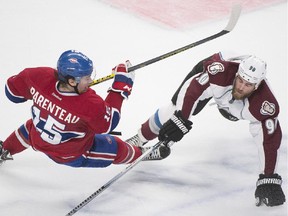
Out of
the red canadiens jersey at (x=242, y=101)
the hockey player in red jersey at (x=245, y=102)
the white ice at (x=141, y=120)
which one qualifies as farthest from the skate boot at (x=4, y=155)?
the red canadiens jersey at (x=242, y=101)

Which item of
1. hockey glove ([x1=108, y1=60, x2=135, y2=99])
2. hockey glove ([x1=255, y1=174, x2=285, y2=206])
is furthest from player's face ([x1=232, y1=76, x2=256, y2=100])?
hockey glove ([x1=108, y1=60, x2=135, y2=99])

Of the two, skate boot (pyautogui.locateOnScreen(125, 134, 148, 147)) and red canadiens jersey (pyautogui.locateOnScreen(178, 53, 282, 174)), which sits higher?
red canadiens jersey (pyautogui.locateOnScreen(178, 53, 282, 174))

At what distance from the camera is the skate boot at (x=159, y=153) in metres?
3.69

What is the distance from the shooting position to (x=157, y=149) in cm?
374

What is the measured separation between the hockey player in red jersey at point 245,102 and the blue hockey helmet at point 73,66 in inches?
25.7

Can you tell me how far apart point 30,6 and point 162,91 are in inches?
65.4

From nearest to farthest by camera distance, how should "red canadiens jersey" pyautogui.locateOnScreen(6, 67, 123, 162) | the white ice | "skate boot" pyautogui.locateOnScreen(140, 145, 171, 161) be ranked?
"red canadiens jersey" pyautogui.locateOnScreen(6, 67, 123, 162) < the white ice < "skate boot" pyautogui.locateOnScreen(140, 145, 171, 161)

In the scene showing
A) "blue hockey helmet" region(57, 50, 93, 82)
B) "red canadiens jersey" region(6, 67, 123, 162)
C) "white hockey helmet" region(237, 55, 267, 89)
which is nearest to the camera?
"blue hockey helmet" region(57, 50, 93, 82)

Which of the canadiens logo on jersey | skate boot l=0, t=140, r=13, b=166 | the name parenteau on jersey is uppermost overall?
the canadiens logo on jersey

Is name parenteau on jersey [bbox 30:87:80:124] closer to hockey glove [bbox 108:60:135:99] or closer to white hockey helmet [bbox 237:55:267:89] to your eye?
hockey glove [bbox 108:60:135:99]

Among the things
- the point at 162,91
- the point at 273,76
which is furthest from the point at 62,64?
the point at 273,76

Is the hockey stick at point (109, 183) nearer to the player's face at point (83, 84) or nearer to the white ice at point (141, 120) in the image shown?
the white ice at point (141, 120)

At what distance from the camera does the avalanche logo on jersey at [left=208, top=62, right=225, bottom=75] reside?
343 cm

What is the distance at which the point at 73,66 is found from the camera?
3061 mm
